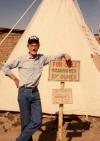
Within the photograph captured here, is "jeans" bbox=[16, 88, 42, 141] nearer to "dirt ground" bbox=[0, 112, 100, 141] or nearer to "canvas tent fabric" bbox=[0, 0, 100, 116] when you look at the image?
"dirt ground" bbox=[0, 112, 100, 141]

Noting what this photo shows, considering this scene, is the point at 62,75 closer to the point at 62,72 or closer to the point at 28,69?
the point at 62,72

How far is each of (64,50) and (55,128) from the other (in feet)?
6.68

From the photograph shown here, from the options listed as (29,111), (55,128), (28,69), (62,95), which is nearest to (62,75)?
(62,95)

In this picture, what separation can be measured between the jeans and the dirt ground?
120cm

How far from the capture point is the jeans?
13.3 ft

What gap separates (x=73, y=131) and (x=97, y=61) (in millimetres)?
2004

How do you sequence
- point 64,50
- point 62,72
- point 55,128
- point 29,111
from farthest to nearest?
point 64,50
point 55,128
point 62,72
point 29,111

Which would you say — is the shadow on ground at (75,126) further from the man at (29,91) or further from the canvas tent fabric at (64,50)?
the man at (29,91)

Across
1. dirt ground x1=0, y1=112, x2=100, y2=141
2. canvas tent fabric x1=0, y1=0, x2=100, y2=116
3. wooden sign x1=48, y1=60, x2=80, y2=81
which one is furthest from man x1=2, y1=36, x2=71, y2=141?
canvas tent fabric x1=0, y1=0, x2=100, y2=116

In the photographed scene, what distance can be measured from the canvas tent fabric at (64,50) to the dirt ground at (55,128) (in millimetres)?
202

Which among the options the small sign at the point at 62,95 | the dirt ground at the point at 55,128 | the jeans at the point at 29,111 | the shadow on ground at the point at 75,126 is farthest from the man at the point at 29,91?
the shadow on ground at the point at 75,126

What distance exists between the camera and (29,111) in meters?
4.17

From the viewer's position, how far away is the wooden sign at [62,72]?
14.5ft

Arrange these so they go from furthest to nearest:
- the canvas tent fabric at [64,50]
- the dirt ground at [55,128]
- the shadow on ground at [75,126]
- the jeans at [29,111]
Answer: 1. the canvas tent fabric at [64,50]
2. the shadow on ground at [75,126]
3. the dirt ground at [55,128]
4. the jeans at [29,111]
